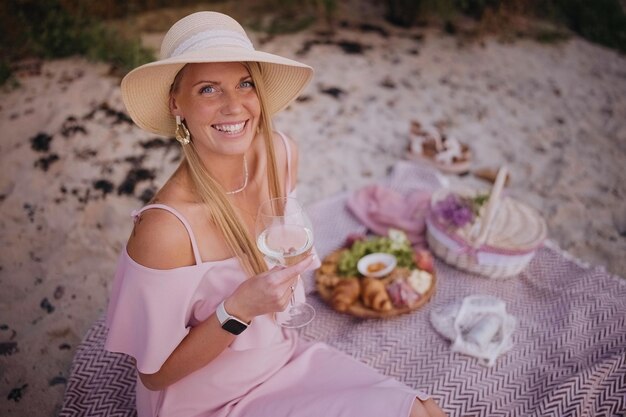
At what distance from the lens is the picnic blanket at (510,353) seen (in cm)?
280

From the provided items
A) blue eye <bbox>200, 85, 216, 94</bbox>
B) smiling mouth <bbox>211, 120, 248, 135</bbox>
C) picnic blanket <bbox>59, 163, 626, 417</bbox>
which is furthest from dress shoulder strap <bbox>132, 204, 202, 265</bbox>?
picnic blanket <bbox>59, 163, 626, 417</bbox>

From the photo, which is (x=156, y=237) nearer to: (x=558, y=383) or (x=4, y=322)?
(x=4, y=322)

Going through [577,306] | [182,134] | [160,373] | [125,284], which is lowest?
[577,306]

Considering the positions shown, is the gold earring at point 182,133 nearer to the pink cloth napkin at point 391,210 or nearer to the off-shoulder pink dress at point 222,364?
the off-shoulder pink dress at point 222,364

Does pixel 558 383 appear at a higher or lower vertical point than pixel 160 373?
lower

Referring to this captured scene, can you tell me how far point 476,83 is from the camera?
6625mm

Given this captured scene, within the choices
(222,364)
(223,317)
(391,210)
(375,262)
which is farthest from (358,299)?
(223,317)

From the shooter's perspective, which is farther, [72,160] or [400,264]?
[72,160]

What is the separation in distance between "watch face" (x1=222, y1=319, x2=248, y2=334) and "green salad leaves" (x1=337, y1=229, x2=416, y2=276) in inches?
66.8

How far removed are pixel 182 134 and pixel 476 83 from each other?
18.0ft

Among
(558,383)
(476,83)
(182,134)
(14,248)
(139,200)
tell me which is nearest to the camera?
(182,134)

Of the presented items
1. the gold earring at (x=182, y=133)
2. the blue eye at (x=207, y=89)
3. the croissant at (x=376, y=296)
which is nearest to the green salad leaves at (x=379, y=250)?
the croissant at (x=376, y=296)

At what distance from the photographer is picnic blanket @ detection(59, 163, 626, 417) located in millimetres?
2805

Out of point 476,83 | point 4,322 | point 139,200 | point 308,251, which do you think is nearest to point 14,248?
point 4,322
